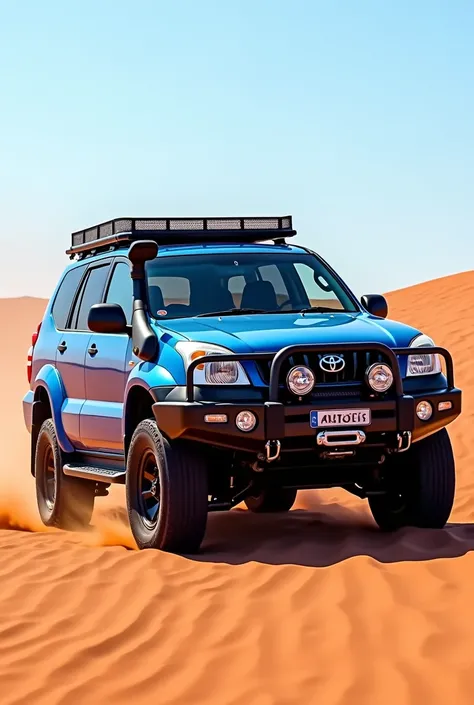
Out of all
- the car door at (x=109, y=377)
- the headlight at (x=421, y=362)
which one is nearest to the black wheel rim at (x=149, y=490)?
the car door at (x=109, y=377)

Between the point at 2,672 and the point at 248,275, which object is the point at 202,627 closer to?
the point at 2,672

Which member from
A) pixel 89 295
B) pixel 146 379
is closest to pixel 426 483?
pixel 146 379

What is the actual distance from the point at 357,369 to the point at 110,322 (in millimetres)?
1628

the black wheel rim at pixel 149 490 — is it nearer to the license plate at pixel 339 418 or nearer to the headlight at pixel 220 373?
the headlight at pixel 220 373

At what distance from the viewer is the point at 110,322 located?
8.18m

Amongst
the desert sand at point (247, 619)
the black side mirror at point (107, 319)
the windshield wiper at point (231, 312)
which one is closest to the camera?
the desert sand at point (247, 619)

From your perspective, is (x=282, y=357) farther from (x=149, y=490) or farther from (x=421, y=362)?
(x=149, y=490)

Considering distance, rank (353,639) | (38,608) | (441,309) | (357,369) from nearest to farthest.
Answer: (353,639) → (38,608) → (357,369) → (441,309)

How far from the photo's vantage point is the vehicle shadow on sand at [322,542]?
725 cm

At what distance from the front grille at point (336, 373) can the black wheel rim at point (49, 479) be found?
344cm

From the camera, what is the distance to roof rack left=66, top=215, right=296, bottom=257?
9.29 m

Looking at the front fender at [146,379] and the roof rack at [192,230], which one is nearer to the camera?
the front fender at [146,379]

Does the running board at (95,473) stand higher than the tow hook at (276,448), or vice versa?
the tow hook at (276,448)

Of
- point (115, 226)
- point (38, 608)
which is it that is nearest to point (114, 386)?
point (115, 226)
